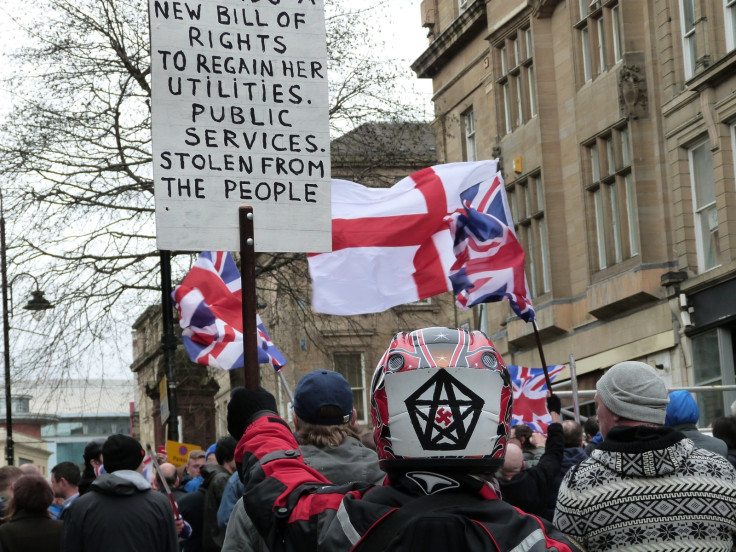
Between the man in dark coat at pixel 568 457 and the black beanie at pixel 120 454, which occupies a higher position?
the black beanie at pixel 120 454

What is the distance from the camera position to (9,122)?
2492 cm

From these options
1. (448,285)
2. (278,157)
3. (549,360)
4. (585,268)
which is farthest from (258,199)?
(549,360)

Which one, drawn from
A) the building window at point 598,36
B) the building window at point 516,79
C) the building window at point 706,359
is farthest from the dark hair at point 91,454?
the building window at point 516,79

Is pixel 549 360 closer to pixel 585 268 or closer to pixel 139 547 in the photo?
pixel 585 268

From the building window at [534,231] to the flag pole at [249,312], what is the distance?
80.8ft

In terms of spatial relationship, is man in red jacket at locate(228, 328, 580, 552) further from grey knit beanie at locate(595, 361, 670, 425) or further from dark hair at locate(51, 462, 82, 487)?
dark hair at locate(51, 462, 82, 487)

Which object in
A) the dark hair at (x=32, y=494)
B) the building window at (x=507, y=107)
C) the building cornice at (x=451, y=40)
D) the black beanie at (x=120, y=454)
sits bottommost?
the dark hair at (x=32, y=494)

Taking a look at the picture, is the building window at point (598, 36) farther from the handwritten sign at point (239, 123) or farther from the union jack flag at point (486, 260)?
the handwritten sign at point (239, 123)

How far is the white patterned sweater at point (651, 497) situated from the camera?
463 cm

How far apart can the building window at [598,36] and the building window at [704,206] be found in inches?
124

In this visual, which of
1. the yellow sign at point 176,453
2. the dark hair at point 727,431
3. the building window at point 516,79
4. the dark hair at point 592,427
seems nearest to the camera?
the dark hair at point 727,431

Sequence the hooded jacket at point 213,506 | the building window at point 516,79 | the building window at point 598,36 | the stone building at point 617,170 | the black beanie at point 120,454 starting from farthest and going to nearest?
1. the building window at point 516,79
2. the building window at point 598,36
3. the stone building at point 617,170
4. the hooded jacket at point 213,506
5. the black beanie at point 120,454

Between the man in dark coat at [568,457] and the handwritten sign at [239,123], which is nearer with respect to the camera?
the handwritten sign at [239,123]

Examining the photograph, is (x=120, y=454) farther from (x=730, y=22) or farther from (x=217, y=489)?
(x=730, y=22)
